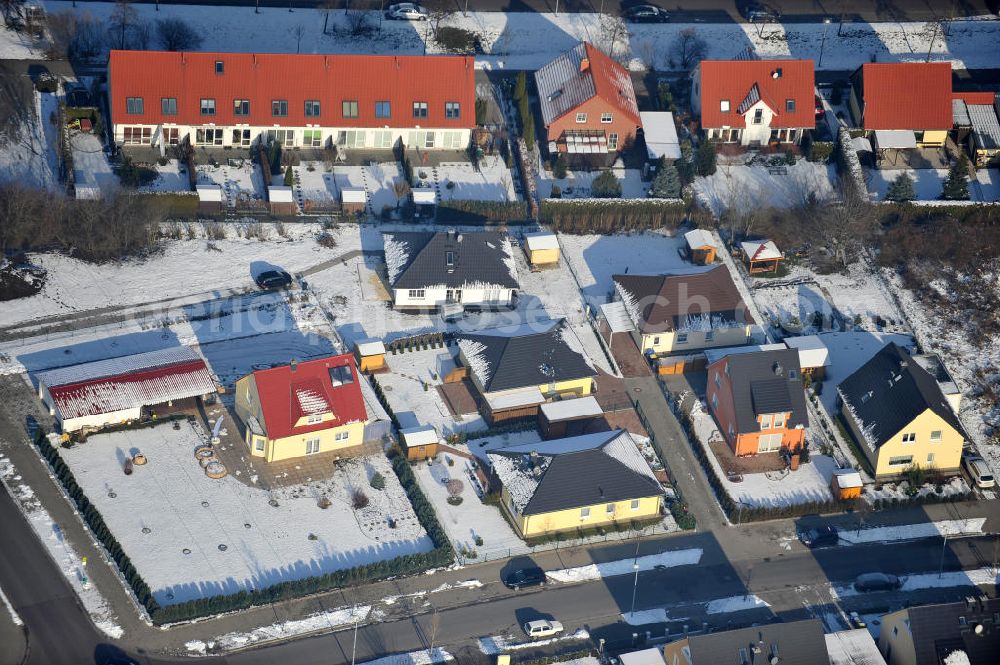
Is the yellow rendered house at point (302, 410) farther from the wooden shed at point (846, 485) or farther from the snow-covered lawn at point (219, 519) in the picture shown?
the wooden shed at point (846, 485)

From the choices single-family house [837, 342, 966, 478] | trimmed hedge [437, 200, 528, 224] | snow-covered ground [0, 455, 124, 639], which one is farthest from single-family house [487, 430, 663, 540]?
trimmed hedge [437, 200, 528, 224]

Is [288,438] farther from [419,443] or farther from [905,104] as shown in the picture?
[905,104]

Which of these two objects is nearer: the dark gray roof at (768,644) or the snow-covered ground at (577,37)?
the dark gray roof at (768,644)

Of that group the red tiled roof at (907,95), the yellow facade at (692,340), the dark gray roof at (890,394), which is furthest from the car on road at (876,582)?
the red tiled roof at (907,95)

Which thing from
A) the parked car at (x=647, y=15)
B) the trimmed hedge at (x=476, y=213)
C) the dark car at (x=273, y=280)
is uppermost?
the parked car at (x=647, y=15)

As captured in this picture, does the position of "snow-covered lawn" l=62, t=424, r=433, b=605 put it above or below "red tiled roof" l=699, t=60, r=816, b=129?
below

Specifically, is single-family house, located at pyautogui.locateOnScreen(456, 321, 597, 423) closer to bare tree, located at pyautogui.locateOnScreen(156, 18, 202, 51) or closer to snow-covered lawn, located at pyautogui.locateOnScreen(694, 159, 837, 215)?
snow-covered lawn, located at pyautogui.locateOnScreen(694, 159, 837, 215)

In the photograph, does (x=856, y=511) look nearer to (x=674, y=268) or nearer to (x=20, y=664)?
(x=674, y=268)

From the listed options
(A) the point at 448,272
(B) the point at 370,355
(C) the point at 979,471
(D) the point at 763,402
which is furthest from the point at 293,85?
(C) the point at 979,471
